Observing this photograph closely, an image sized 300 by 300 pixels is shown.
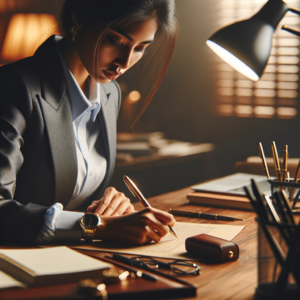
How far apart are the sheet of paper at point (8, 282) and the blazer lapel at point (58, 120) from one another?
0.62 m

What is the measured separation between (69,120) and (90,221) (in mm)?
458

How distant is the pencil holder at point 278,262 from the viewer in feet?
1.97

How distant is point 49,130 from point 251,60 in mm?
666

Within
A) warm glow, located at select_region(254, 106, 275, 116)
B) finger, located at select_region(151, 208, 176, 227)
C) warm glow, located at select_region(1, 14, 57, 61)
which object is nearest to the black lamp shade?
finger, located at select_region(151, 208, 176, 227)

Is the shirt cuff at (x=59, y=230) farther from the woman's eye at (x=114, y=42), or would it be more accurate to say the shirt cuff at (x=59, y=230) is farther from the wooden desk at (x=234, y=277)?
the woman's eye at (x=114, y=42)

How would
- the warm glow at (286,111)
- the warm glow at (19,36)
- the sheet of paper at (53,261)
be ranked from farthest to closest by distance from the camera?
the warm glow at (286,111), the warm glow at (19,36), the sheet of paper at (53,261)

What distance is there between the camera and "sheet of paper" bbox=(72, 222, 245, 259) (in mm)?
908

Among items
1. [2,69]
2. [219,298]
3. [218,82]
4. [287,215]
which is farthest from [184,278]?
[218,82]

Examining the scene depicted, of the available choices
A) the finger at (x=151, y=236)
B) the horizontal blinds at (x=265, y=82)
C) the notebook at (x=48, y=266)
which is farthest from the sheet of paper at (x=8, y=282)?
the horizontal blinds at (x=265, y=82)

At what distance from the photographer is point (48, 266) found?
725 mm

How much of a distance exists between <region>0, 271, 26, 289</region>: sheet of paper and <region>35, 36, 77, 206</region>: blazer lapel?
62 centimetres

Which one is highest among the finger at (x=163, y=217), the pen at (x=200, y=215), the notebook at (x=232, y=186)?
the finger at (x=163, y=217)

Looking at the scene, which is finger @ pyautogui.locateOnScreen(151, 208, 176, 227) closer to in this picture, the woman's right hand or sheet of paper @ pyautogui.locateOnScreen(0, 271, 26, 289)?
the woman's right hand

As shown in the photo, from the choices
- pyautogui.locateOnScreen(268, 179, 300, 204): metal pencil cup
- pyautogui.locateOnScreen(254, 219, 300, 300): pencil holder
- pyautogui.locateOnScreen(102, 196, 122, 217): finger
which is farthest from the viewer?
pyautogui.locateOnScreen(102, 196, 122, 217): finger
